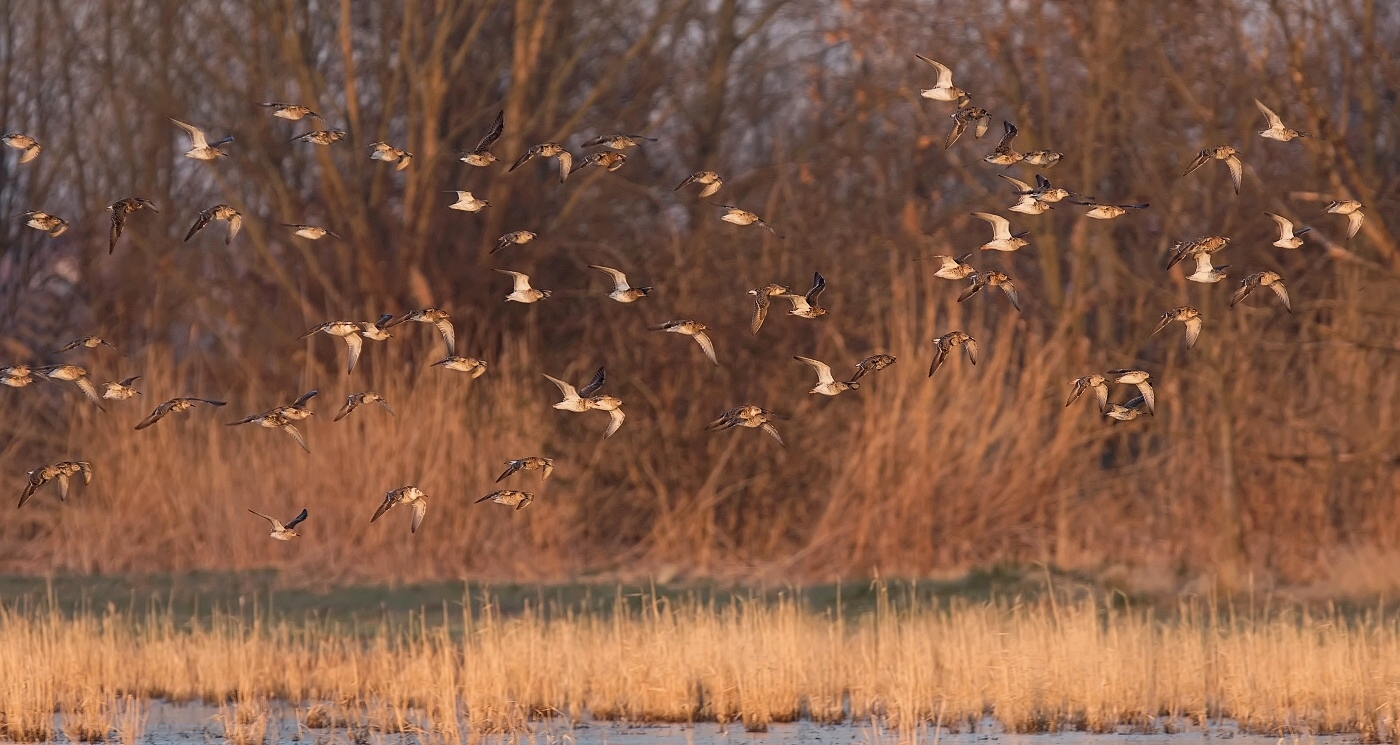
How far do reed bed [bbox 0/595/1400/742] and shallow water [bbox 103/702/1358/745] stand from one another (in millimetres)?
71

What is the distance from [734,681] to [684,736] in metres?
0.56

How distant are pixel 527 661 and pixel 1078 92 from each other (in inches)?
359

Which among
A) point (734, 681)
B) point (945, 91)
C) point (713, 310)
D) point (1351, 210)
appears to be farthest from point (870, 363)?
point (713, 310)

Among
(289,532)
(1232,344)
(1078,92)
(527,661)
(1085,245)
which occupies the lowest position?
(527,661)

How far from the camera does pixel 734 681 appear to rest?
32.6 feet

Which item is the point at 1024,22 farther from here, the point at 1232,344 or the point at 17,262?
the point at 17,262

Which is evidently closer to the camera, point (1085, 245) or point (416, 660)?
point (416, 660)

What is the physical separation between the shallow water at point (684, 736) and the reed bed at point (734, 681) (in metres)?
0.07

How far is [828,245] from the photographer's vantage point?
1800 cm

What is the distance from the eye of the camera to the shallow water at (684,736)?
9.08 metres

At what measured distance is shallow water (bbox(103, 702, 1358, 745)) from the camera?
9.08 metres

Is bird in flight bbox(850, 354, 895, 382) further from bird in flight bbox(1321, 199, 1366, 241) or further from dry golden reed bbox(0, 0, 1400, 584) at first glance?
dry golden reed bbox(0, 0, 1400, 584)

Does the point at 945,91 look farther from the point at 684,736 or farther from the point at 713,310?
the point at 713,310

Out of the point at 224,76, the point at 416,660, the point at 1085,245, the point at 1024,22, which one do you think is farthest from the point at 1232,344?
the point at 224,76
